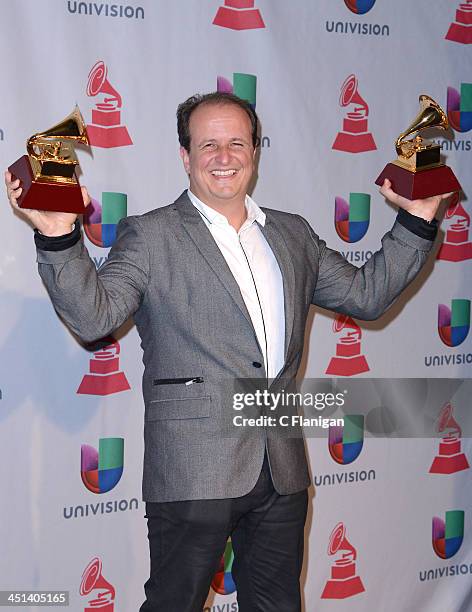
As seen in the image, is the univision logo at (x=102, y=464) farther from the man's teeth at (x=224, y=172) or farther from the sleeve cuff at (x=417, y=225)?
the sleeve cuff at (x=417, y=225)

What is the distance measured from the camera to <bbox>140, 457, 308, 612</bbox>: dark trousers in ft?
5.75

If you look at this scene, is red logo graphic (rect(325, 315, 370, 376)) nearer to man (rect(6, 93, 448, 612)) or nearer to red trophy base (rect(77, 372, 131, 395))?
red trophy base (rect(77, 372, 131, 395))

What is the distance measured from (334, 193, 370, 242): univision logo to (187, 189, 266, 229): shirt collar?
2.60 ft

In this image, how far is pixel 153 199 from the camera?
8.01ft

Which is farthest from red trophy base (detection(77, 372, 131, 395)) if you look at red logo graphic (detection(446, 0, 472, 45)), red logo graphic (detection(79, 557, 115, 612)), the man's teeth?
red logo graphic (detection(446, 0, 472, 45))

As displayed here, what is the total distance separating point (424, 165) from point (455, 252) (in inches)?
41.3

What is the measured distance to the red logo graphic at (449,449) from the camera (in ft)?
9.71

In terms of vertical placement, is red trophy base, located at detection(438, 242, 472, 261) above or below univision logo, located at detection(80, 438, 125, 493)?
above

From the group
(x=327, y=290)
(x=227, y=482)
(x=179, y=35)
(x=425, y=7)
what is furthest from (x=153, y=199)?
(x=425, y=7)

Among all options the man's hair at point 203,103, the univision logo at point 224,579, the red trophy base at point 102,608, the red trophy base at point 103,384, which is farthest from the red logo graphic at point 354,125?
the red trophy base at point 102,608

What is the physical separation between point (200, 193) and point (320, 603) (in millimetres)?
1601

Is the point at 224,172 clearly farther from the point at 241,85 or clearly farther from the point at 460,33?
the point at 460,33

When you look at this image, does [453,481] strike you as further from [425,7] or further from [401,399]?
[425,7]

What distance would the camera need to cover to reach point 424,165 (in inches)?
76.4
